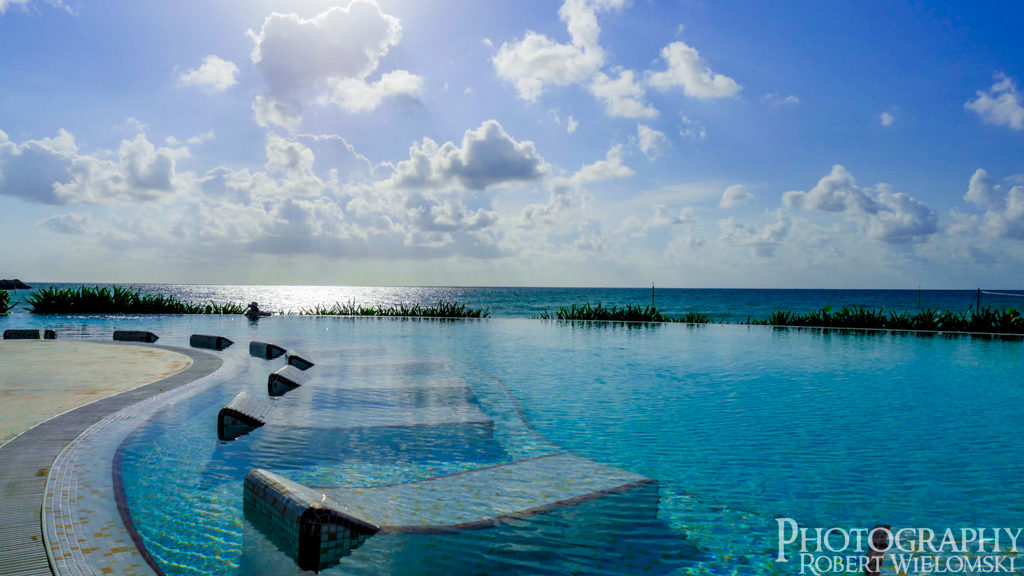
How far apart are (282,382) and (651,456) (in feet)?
20.7

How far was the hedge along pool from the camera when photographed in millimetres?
4113

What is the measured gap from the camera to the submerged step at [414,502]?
12.6 feet

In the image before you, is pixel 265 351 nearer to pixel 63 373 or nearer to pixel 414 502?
pixel 63 373

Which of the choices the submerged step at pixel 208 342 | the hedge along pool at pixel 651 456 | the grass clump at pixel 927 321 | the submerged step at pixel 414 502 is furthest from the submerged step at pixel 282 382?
the grass clump at pixel 927 321

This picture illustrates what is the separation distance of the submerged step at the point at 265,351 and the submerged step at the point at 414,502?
9568mm

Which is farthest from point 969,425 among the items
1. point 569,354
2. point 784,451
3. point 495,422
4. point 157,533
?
point 157,533

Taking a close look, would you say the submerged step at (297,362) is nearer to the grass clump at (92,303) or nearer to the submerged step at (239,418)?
the submerged step at (239,418)

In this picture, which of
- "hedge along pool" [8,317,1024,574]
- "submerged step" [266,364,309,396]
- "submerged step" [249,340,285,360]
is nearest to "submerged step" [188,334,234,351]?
"hedge along pool" [8,317,1024,574]

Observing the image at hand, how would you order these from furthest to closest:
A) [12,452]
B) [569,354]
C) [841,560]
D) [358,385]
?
[569,354] → [358,385] → [12,452] → [841,560]

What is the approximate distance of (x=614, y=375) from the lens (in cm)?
1213

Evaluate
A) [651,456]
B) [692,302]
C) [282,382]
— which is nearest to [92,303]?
[282,382]

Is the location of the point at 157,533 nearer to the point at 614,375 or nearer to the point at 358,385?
the point at 358,385

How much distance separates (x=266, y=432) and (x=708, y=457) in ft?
17.6

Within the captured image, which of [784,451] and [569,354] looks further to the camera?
[569,354]
